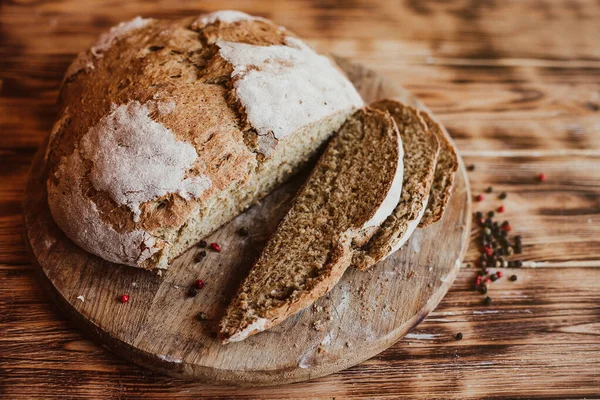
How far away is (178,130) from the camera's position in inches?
125

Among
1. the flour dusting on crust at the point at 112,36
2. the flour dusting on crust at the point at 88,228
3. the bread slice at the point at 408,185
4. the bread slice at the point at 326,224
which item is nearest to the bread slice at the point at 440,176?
the bread slice at the point at 408,185

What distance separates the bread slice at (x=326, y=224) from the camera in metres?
3.00

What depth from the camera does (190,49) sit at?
3.58 m

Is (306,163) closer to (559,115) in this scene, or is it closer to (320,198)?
(320,198)

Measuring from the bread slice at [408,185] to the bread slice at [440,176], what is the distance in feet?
0.27

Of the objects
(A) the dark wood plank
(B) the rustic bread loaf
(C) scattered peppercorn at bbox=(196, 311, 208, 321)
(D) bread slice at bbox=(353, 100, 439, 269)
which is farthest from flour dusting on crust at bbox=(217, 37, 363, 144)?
(A) the dark wood plank

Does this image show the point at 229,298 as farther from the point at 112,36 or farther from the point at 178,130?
the point at 112,36

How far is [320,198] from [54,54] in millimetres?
2675

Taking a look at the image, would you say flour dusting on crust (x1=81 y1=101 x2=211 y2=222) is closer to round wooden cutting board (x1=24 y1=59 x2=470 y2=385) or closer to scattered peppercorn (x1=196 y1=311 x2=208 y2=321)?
round wooden cutting board (x1=24 y1=59 x2=470 y2=385)

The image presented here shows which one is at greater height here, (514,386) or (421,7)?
(421,7)

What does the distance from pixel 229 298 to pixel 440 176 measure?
152 centimetres

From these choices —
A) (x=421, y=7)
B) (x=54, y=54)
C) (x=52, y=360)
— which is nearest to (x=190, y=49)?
(x=54, y=54)

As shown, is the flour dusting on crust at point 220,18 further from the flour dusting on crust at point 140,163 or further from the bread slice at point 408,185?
the bread slice at point 408,185

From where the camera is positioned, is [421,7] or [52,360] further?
[421,7]
